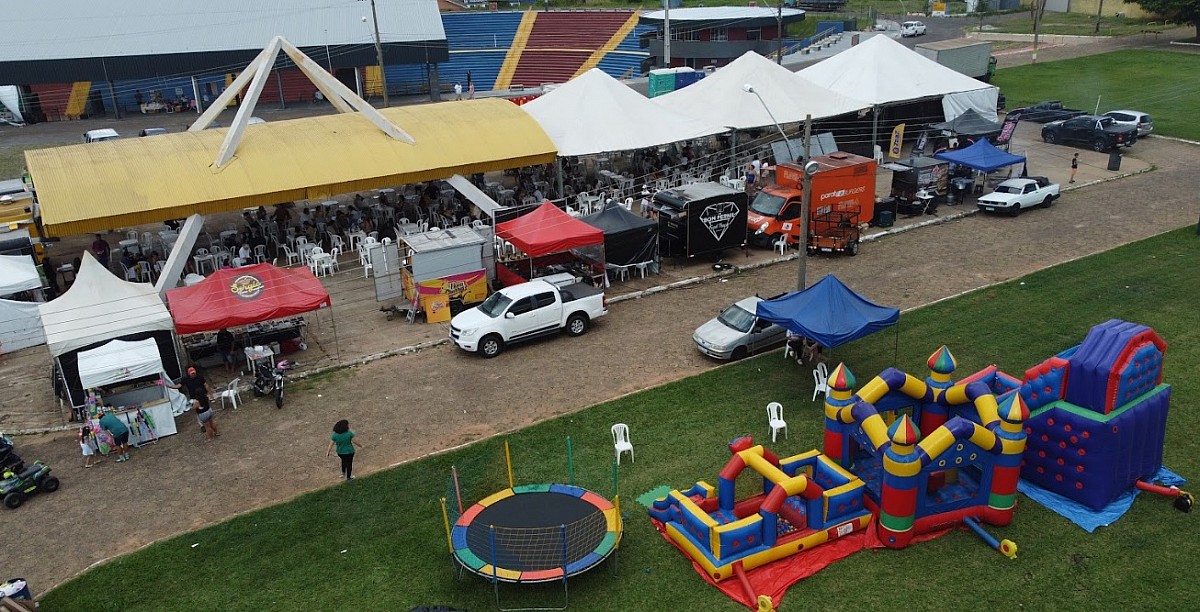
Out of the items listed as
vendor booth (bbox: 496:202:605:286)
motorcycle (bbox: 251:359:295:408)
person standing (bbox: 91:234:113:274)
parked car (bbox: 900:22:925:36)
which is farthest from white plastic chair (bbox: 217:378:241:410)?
parked car (bbox: 900:22:925:36)

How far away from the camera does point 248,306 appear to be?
18.6 meters

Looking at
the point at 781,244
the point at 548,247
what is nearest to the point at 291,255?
the point at 548,247

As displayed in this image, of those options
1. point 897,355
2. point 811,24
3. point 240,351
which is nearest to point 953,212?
point 897,355

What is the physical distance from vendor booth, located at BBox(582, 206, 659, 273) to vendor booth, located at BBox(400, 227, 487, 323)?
11.0ft

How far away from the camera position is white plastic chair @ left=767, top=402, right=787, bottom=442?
50.9 ft

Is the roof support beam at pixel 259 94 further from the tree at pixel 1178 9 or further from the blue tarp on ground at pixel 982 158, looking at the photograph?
the tree at pixel 1178 9

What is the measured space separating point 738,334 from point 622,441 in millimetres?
4807

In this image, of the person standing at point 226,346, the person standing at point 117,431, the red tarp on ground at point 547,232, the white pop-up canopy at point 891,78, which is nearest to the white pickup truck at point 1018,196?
the white pop-up canopy at point 891,78

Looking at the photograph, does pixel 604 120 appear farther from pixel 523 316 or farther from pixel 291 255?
pixel 523 316

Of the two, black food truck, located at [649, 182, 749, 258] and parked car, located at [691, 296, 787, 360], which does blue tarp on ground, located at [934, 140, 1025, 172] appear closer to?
black food truck, located at [649, 182, 749, 258]

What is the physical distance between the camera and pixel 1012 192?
27859 millimetres

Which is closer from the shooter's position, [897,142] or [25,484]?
[25,484]

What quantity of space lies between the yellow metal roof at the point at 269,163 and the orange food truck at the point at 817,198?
666 centimetres

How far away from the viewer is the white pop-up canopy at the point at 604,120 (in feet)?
91.2
